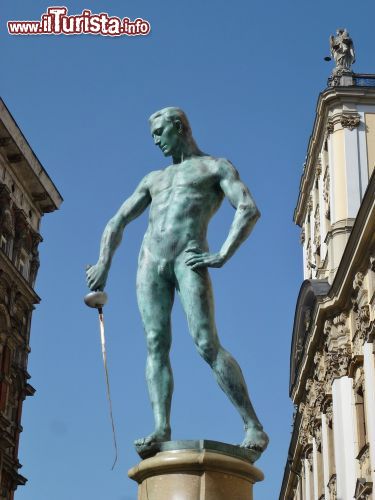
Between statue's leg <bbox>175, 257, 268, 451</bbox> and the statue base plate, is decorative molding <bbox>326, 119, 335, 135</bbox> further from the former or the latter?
the statue base plate

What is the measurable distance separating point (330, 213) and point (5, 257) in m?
12.4

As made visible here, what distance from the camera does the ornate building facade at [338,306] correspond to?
27.7 meters

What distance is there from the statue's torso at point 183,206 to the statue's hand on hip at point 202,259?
113mm

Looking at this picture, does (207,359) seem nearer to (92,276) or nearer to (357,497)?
(92,276)

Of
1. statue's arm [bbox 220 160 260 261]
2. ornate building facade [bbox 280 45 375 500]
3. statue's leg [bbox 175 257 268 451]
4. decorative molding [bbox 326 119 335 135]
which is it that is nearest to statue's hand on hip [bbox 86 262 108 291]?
statue's leg [bbox 175 257 268 451]

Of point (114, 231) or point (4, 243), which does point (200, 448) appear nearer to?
point (114, 231)

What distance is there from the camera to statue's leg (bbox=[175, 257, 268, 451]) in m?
8.02

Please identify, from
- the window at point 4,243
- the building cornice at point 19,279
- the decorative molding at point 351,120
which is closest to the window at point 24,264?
the building cornice at point 19,279

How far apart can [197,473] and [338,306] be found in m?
24.4

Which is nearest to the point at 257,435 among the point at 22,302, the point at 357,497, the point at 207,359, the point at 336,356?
the point at 207,359

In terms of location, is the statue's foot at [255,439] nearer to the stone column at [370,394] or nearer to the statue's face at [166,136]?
the statue's face at [166,136]

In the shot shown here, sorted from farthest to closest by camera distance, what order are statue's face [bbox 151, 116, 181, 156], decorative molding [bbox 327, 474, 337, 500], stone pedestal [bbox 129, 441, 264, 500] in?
decorative molding [bbox 327, 474, 337, 500] → statue's face [bbox 151, 116, 181, 156] → stone pedestal [bbox 129, 441, 264, 500]

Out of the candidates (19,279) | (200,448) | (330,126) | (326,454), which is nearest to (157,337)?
(200,448)

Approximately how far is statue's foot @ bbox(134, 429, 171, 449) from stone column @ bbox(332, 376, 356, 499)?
21.5m
